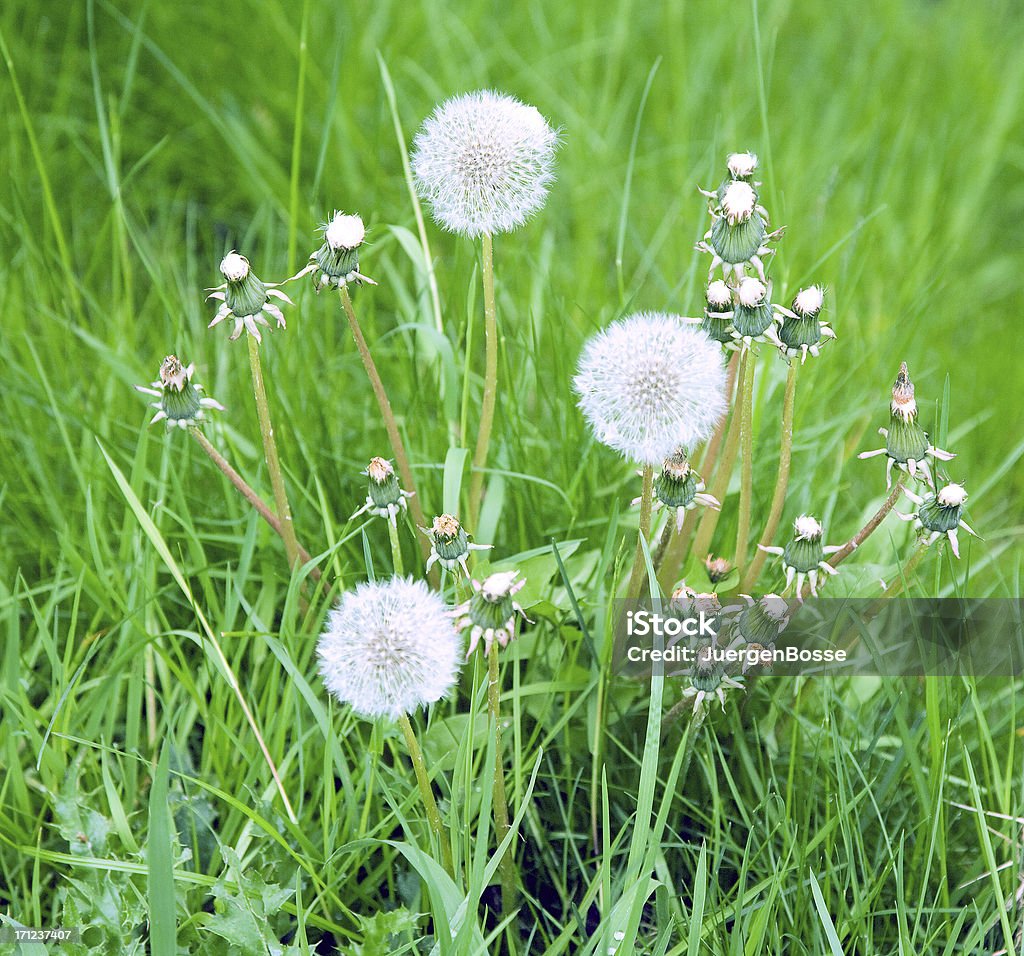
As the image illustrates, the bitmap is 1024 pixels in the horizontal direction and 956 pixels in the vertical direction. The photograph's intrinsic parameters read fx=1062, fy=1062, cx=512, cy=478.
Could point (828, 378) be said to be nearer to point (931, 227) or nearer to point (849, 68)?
point (931, 227)

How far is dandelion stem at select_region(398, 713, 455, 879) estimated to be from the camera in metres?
1.35

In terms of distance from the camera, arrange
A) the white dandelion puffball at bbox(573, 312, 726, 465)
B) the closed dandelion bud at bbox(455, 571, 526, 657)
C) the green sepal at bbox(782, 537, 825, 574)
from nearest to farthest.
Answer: the closed dandelion bud at bbox(455, 571, 526, 657) → the white dandelion puffball at bbox(573, 312, 726, 465) → the green sepal at bbox(782, 537, 825, 574)

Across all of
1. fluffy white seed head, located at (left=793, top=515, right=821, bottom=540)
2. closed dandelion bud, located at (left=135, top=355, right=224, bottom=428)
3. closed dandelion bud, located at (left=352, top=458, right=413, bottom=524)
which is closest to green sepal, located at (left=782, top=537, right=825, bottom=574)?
fluffy white seed head, located at (left=793, top=515, right=821, bottom=540)

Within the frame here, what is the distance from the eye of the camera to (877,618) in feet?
6.02

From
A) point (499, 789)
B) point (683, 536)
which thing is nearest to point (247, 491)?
point (499, 789)

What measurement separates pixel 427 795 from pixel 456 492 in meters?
0.49

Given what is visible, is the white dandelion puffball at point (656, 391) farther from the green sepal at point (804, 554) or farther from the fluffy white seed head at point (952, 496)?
the fluffy white seed head at point (952, 496)

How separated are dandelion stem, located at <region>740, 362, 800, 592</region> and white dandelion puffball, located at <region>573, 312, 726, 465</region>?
0.13 meters

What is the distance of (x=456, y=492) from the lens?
1710 millimetres

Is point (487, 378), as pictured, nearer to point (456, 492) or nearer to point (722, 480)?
point (456, 492)

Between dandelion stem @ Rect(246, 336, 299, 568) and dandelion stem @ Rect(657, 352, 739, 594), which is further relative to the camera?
dandelion stem @ Rect(657, 352, 739, 594)

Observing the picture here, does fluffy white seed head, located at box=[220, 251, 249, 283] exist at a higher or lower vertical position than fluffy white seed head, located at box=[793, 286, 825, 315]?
lower

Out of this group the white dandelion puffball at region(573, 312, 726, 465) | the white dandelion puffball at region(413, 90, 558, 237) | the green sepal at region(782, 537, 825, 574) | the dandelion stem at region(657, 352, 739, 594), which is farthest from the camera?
the dandelion stem at region(657, 352, 739, 594)

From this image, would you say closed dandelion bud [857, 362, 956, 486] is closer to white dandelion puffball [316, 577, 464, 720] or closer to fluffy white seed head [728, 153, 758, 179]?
fluffy white seed head [728, 153, 758, 179]
